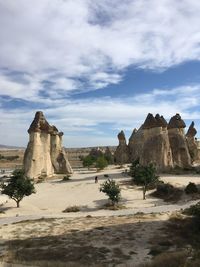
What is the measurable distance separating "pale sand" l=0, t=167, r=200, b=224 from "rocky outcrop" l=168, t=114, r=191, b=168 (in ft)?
31.9

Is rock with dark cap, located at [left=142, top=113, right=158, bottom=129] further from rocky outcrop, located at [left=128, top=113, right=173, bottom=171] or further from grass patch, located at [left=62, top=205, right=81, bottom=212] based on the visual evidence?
grass patch, located at [left=62, top=205, right=81, bottom=212]

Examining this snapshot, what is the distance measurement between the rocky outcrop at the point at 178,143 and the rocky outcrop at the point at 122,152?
17.3 m

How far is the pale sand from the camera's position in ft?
104

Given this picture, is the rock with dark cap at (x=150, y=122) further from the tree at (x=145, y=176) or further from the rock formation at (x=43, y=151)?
the tree at (x=145, y=176)

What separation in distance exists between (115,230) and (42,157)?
3209 cm

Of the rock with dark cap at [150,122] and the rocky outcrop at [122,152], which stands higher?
the rock with dark cap at [150,122]

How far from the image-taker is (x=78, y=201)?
123ft

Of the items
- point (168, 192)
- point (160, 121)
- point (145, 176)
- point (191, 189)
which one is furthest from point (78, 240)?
point (160, 121)

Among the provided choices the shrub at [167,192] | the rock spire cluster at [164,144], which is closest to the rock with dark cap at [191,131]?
the rock spire cluster at [164,144]

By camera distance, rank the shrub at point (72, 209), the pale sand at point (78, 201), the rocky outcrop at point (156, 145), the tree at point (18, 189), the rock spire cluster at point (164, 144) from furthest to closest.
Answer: the rock spire cluster at point (164, 144) → the rocky outcrop at point (156, 145) → the tree at point (18, 189) → the shrub at point (72, 209) → the pale sand at point (78, 201)

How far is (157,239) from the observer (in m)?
22.0

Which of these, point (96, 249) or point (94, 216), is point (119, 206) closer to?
point (94, 216)

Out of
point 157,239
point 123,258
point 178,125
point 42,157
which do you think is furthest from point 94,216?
point 178,125

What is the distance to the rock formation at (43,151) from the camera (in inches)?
2060
